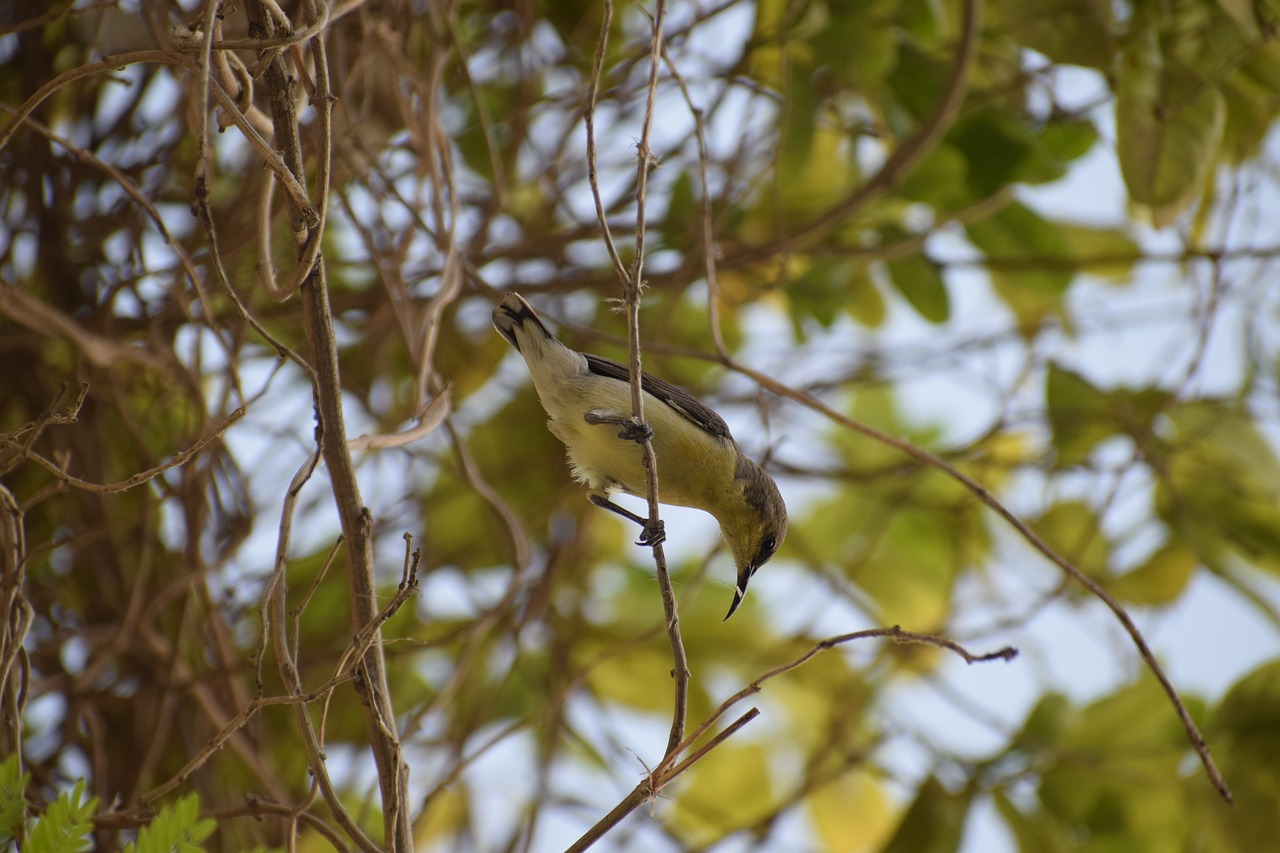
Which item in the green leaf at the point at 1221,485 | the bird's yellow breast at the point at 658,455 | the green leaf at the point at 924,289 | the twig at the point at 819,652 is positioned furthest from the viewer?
the green leaf at the point at 924,289

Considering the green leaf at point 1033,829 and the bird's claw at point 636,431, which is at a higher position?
the bird's claw at point 636,431

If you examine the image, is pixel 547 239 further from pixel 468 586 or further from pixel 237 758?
pixel 237 758

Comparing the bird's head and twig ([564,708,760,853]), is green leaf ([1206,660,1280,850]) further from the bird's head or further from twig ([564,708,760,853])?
twig ([564,708,760,853])

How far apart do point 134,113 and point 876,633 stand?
217cm

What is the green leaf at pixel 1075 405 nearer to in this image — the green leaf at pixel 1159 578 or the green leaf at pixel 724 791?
the green leaf at pixel 1159 578

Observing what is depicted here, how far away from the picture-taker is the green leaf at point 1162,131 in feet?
8.20

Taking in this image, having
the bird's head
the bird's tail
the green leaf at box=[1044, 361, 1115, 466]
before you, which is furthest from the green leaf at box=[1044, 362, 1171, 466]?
the bird's tail

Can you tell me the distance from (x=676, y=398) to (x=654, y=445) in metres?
0.12

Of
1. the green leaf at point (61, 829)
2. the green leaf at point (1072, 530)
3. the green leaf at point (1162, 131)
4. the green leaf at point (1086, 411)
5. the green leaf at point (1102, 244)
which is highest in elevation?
the green leaf at point (1102, 244)

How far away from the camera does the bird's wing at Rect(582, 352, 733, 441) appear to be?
2.66 m

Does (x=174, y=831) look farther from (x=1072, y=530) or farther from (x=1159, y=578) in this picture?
(x=1159, y=578)

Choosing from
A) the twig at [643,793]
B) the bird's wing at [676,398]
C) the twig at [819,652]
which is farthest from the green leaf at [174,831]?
the bird's wing at [676,398]

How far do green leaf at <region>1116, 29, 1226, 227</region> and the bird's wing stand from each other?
105cm

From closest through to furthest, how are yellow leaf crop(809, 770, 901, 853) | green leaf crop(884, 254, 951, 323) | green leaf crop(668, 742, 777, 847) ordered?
green leaf crop(884, 254, 951, 323)
green leaf crop(668, 742, 777, 847)
yellow leaf crop(809, 770, 901, 853)
